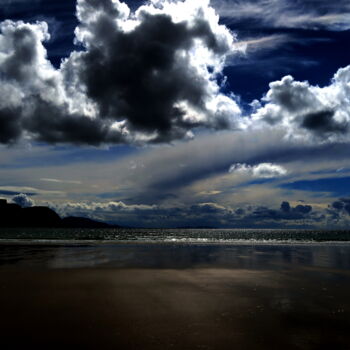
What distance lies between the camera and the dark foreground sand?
373 inches

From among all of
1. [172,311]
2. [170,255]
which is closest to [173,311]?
[172,311]

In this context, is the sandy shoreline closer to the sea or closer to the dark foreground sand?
the dark foreground sand

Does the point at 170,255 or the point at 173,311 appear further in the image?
the point at 170,255

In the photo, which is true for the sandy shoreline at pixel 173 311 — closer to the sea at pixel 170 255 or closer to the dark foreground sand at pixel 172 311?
the dark foreground sand at pixel 172 311

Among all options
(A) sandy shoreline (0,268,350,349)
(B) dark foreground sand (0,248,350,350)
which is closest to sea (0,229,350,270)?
(B) dark foreground sand (0,248,350,350)

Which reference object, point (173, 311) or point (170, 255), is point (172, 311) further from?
point (170, 255)

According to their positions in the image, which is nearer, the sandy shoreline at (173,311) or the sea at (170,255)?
the sandy shoreline at (173,311)

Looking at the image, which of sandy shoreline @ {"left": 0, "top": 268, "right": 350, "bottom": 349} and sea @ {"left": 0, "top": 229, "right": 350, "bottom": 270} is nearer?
sandy shoreline @ {"left": 0, "top": 268, "right": 350, "bottom": 349}

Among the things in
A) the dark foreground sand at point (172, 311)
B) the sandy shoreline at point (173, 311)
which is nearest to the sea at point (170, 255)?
the dark foreground sand at point (172, 311)

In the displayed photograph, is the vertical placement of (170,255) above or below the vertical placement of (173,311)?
below

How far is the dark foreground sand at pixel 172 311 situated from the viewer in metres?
9.47

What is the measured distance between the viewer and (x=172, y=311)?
1272 centimetres

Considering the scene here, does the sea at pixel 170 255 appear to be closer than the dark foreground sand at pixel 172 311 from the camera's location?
No

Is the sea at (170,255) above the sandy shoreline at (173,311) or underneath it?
underneath
